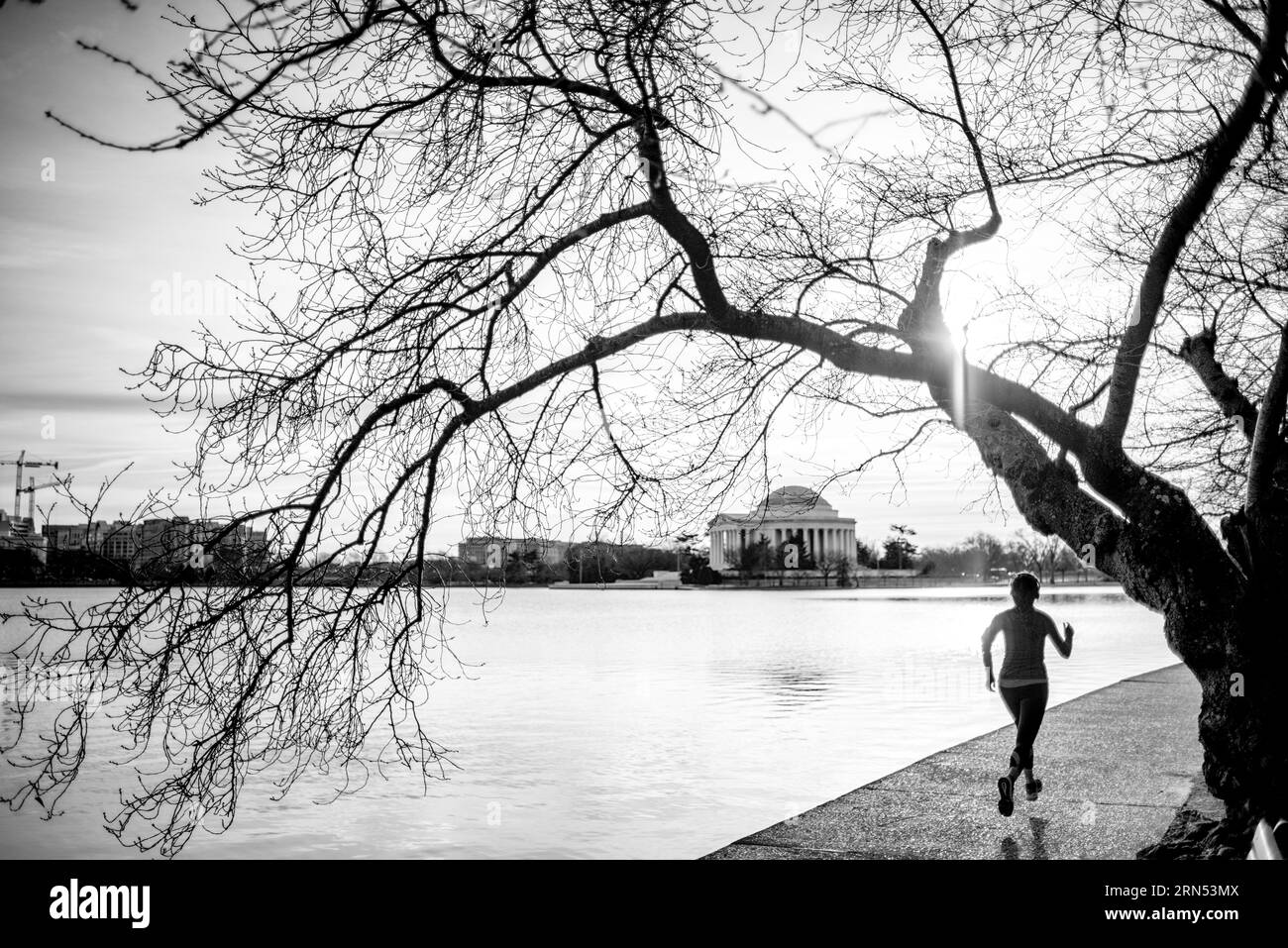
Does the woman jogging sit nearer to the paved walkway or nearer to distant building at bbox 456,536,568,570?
the paved walkway

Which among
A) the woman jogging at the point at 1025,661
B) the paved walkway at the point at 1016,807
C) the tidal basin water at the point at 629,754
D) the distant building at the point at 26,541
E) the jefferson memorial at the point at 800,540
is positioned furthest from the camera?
the jefferson memorial at the point at 800,540

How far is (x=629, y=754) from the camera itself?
16.8 meters

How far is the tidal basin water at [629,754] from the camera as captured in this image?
39.5 feet

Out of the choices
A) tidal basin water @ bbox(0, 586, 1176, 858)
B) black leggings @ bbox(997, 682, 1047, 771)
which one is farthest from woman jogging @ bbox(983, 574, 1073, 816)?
tidal basin water @ bbox(0, 586, 1176, 858)

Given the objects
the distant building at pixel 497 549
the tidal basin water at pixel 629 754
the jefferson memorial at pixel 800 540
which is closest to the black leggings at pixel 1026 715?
the tidal basin water at pixel 629 754

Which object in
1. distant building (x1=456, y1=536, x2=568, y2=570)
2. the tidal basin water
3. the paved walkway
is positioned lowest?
the tidal basin water

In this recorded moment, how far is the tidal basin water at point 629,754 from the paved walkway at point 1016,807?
5.08 ft

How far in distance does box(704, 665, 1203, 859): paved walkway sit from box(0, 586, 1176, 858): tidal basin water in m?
1.55

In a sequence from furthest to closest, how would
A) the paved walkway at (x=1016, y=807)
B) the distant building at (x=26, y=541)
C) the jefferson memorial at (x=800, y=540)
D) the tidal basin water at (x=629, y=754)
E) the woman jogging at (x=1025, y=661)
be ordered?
the jefferson memorial at (x=800, y=540) < the tidal basin water at (x=629, y=754) < the woman jogging at (x=1025, y=661) < the paved walkway at (x=1016, y=807) < the distant building at (x=26, y=541)

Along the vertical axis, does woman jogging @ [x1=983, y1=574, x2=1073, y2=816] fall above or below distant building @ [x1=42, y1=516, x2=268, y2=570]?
below

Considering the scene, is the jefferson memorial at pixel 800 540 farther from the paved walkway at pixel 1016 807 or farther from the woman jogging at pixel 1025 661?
the woman jogging at pixel 1025 661

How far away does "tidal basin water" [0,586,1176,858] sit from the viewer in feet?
39.5

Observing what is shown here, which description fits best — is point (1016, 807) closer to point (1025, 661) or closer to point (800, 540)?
point (1025, 661)
